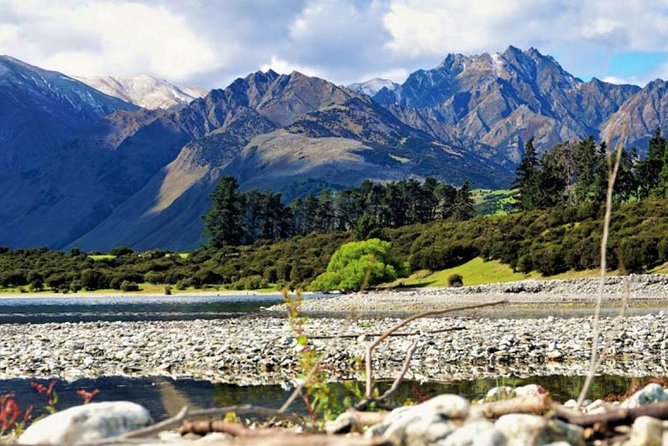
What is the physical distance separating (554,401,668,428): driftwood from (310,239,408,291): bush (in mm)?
94002

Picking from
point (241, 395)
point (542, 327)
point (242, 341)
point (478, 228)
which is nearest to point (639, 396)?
point (241, 395)

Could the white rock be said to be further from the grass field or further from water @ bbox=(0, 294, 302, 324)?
the grass field

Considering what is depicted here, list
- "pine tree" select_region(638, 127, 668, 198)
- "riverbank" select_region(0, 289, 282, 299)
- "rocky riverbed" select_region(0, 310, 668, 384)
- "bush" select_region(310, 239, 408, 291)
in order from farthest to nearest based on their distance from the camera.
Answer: "pine tree" select_region(638, 127, 668, 198) → "riverbank" select_region(0, 289, 282, 299) → "bush" select_region(310, 239, 408, 291) → "rocky riverbed" select_region(0, 310, 668, 384)

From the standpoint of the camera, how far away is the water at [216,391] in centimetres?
1950

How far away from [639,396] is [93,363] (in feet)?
68.2

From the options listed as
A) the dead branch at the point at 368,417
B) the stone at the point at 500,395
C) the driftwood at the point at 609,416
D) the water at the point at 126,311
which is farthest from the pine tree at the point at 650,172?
the driftwood at the point at 609,416

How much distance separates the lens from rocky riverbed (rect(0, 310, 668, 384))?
24922 mm

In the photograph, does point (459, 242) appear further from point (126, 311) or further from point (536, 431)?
point (536, 431)

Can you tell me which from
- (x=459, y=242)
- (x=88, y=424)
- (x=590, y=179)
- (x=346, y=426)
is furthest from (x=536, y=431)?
(x=590, y=179)

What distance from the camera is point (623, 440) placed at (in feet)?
27.3

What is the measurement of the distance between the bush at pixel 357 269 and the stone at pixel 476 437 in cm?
9526

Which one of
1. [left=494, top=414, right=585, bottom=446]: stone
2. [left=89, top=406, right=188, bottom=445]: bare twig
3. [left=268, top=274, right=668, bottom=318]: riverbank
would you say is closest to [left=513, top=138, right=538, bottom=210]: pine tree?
[left=268, top=274, right=668, bottom=318]: riverbank

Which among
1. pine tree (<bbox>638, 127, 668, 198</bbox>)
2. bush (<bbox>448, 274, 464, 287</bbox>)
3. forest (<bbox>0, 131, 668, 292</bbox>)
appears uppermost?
pine tree (<bbox>638, 127, 668, 198</bbox>)

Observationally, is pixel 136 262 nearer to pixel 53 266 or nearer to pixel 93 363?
pixel 53 266
